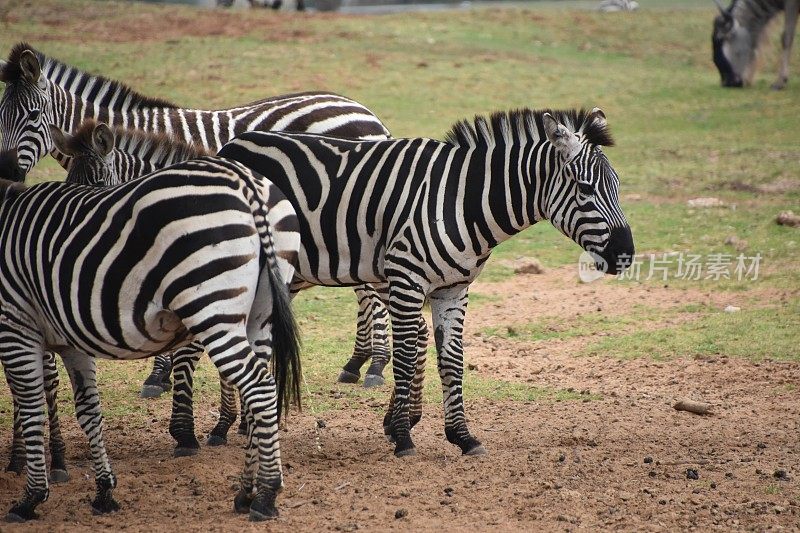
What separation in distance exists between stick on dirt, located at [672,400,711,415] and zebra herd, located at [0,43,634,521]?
175 centimetres

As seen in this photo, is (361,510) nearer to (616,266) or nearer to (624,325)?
(616,266)

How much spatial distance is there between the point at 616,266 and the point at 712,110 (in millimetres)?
16563

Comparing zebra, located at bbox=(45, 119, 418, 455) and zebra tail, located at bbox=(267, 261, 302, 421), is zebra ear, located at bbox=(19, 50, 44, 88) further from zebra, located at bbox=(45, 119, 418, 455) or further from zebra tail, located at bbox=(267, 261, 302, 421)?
zebra tail, located at bbox=(267, 261, 302, 421)

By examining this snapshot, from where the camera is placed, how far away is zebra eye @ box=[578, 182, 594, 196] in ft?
22.4

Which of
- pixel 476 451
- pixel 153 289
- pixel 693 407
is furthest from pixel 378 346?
pixel 153 289

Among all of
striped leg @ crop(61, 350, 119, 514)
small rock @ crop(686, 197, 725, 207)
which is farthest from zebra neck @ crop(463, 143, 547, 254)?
small rock @ crop(686, 197, 725, 207)

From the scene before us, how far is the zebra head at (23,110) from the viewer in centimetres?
920

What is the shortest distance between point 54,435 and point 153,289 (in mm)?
1832

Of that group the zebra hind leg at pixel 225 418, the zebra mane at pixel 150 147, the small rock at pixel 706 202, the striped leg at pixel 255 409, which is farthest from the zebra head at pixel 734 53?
the striped leg at pixel 255 409

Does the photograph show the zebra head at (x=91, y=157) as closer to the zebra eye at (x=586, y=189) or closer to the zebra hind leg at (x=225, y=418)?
the zebra hind leg at (x=225, y=418)

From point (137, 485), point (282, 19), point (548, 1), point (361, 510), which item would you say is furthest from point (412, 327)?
point (548, 1)

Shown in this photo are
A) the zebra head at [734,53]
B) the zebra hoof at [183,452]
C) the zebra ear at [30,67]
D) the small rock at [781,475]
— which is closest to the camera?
the small rock at [781,475]

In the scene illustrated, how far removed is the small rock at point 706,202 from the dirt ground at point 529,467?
6.10m

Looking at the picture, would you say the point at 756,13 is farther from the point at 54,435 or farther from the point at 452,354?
the point at 54,435
